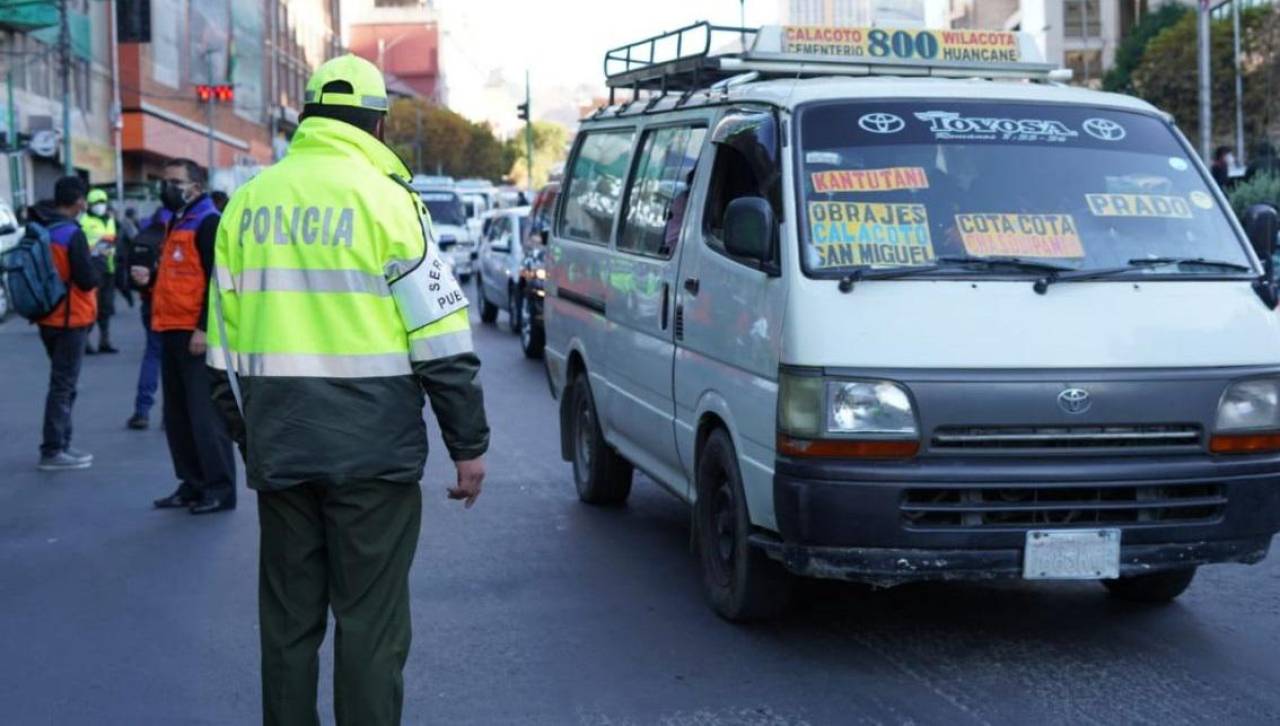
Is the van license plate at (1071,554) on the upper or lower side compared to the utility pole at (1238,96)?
lower

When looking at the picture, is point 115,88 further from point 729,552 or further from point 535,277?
point 729,552

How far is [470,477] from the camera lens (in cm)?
445

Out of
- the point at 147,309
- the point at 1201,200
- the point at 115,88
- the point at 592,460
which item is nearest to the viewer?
the point at 1201,200

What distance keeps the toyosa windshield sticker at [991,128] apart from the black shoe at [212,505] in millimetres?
4677

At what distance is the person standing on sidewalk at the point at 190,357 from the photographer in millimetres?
9172

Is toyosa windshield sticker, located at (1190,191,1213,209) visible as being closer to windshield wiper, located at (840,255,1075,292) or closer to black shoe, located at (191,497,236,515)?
windshield wiper, located at (840,255,1075,292)

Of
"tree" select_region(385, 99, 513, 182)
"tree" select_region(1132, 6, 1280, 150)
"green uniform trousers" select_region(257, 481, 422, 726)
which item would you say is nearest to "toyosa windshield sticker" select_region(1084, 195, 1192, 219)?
"green uniform trousers" select_region(257, 481, 422, 726)

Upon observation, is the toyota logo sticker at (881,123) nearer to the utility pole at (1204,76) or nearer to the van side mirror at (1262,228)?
the van side mirror at (1262,228)

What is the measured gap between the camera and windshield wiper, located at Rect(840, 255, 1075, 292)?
5.99m

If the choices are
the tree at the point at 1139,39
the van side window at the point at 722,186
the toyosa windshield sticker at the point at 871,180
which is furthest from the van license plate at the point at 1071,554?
the tree at the point at 1139,39

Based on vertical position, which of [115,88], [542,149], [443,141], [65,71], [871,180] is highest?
[542,149]

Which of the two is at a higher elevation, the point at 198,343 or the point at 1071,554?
the point at 198,343

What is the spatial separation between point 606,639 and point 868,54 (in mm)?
3232

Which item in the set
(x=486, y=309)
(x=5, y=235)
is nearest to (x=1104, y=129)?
(x=486, y=309)
